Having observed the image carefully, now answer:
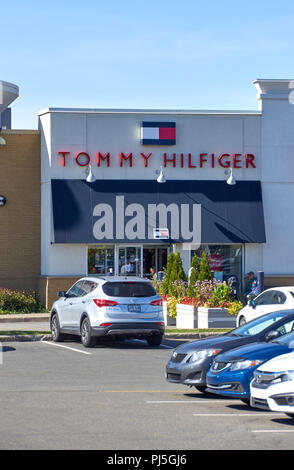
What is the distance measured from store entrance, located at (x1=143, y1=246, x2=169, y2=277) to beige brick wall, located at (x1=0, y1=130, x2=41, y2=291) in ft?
14.2

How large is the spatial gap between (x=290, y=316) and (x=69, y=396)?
12.4 feet

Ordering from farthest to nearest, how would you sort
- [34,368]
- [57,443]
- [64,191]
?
[64,191]
[34,368]
[57,443]

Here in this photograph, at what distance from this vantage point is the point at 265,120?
36.3 m

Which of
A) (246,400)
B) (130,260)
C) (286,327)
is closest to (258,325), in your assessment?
(286,327)

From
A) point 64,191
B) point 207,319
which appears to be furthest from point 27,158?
point 207,319

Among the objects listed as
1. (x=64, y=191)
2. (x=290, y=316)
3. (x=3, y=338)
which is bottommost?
(x=3, y=338)

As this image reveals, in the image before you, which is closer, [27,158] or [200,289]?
[200,289]

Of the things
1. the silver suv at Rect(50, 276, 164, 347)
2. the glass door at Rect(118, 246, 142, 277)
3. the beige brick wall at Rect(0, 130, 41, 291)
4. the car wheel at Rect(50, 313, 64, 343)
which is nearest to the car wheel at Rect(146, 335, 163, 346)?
the silver suv at Rect(50, 276, 164, 347)

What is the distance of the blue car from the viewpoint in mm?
12469

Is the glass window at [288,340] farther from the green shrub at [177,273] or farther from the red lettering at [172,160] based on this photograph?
the red lettering at [172,160]

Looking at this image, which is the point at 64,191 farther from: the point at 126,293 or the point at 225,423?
the point at 225,423

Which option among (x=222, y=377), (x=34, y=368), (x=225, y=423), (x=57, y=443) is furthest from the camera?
(x=34, y=368)

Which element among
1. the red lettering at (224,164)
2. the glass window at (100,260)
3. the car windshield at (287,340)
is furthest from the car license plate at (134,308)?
the red lettering at (224,164)

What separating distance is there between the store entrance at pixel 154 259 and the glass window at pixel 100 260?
4.44ft
